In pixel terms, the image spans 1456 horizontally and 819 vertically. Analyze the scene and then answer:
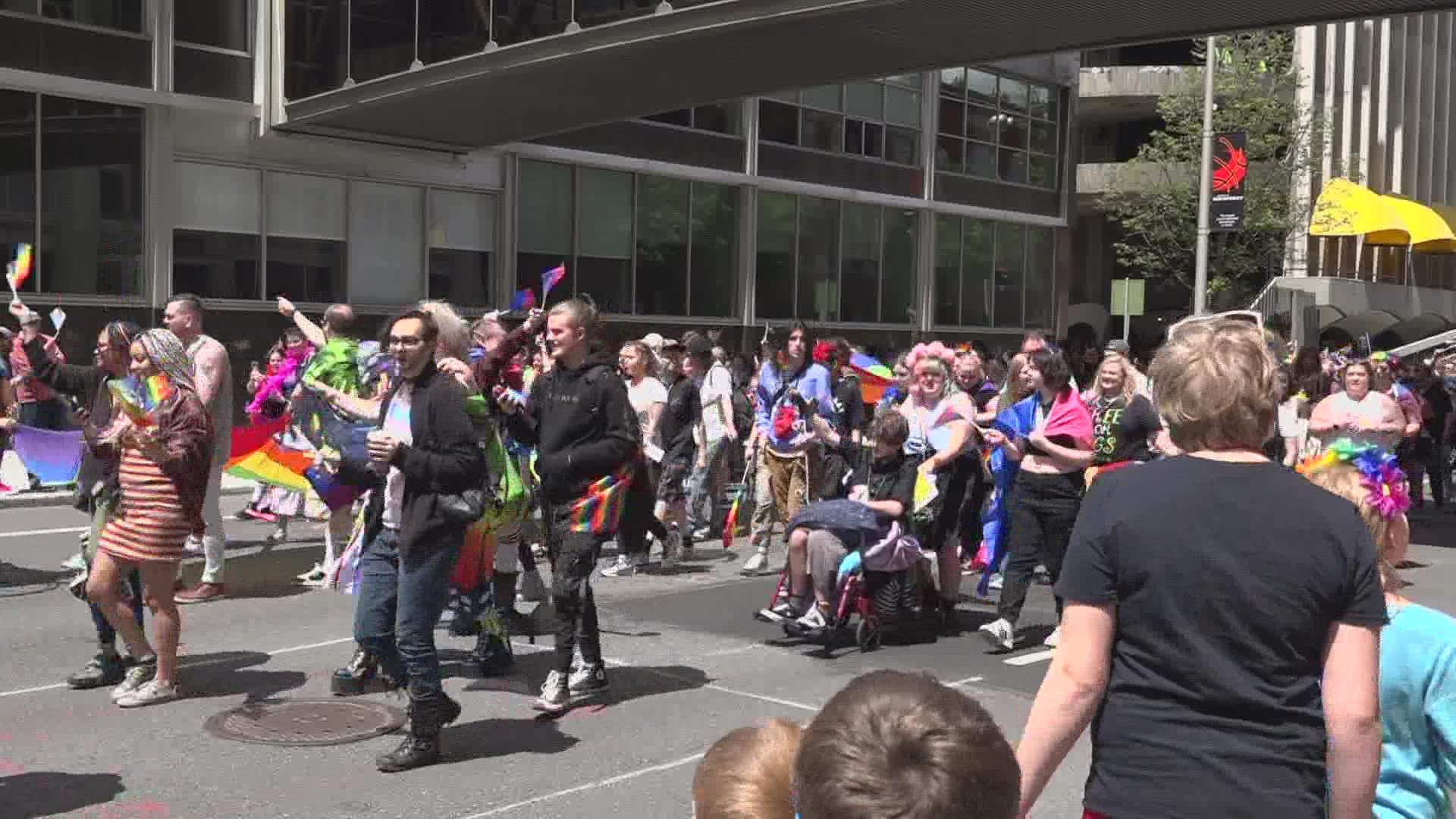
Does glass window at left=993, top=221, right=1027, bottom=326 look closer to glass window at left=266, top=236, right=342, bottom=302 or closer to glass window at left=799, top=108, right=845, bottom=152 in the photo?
glass window at left=799, top=108, right=845, bottom=152

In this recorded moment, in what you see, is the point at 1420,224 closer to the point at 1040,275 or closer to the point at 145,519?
the point at 1040,275

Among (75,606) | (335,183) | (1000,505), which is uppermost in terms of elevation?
(335,183)

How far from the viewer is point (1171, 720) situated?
3.06m

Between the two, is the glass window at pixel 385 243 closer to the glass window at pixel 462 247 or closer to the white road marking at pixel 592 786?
the glass window at pixel 462 247

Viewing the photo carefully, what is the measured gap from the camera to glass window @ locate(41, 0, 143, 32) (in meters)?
19.7

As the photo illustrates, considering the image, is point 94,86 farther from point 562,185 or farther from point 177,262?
point 562,185

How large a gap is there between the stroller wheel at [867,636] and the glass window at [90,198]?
14.5 metres

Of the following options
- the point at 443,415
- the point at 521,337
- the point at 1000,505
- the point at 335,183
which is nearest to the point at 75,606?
the point at 521,337

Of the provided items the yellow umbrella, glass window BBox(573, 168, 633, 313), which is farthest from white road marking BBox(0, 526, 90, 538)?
the yellow umbrella

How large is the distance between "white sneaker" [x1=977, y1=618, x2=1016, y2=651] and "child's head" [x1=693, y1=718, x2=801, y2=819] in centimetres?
672

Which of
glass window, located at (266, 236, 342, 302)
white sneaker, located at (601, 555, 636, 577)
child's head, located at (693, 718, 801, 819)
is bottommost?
white sneaker, located at (601, 555, 636, 577)

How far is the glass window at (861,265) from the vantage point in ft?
107

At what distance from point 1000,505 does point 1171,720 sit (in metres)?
7.91

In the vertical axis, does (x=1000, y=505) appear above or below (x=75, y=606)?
above
